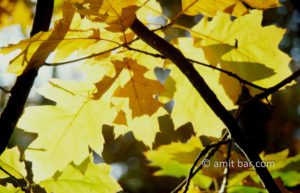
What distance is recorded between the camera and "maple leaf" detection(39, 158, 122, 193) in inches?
40.4

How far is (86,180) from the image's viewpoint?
1040 millimetres

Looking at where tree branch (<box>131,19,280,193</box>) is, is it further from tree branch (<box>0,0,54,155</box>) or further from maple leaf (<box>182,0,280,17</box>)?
tree branch (<box>0,0,54,155</box>)

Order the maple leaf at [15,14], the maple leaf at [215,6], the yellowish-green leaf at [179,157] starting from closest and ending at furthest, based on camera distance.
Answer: the maple leaf at [215,6]
the yellowish-green leaf at [179,157]
the maple leaf at [15,14]

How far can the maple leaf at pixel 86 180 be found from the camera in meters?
1.03

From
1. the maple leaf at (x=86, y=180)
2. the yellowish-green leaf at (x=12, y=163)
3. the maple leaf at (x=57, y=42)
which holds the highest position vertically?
the maple leaf at (x=57, y=42)

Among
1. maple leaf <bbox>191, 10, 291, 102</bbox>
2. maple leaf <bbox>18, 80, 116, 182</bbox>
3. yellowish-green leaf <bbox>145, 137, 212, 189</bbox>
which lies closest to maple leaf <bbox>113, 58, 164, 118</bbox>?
maple leaf <bbox>18, 80, 116, 182</bbox>

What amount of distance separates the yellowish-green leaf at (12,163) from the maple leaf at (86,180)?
0.09 m

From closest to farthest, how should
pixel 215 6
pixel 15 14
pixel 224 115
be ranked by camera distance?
pixel 224 115 → pixel 215 6 → pixel 15 14

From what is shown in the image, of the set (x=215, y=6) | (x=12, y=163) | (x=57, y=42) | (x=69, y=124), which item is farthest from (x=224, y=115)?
(x=12, y=163)

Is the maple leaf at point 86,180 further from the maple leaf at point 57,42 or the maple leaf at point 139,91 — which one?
the maple leaf at point 57,42

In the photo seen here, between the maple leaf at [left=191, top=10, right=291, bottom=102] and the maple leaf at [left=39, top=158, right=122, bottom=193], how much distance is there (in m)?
0.40

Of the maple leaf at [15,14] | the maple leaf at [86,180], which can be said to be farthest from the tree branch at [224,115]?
the maple leaf at [15,14]

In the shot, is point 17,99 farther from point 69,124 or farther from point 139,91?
point 139,91

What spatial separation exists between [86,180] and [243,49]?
1.81 ft
